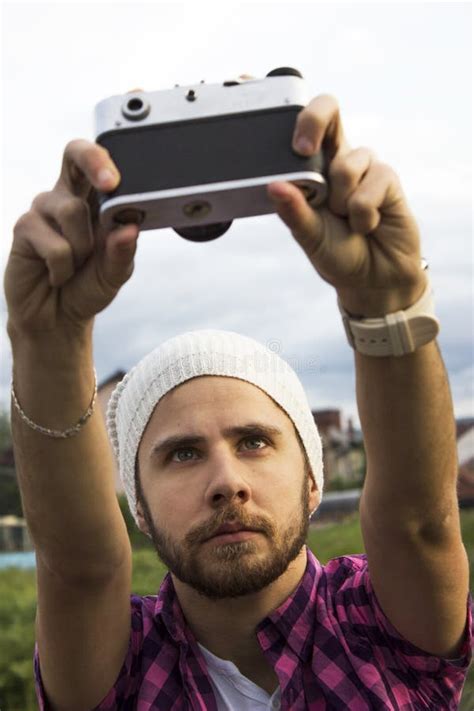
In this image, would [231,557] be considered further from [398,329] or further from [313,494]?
[398,329]

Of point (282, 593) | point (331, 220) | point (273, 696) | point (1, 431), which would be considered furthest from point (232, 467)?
point (1, 431)

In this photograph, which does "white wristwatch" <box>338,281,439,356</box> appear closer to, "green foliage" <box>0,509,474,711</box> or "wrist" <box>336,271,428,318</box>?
"wrist" <box>336,271,428,318</box>

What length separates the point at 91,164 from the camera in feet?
7.04

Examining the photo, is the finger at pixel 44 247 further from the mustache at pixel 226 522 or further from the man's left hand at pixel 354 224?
the mustache at pixel 226 522

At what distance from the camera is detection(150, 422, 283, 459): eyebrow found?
120 inches

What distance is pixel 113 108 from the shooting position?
2.24m

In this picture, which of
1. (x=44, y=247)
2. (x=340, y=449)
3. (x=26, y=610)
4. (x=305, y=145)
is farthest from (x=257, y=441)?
(x=340, y=449)

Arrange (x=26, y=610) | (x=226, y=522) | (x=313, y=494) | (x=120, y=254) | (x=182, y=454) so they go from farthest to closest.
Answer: (x=26, y=610), (x=313, y=494), (x=182, y=454), (x=226, y=522), (x=120, y=254)

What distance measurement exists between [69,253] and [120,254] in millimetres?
160

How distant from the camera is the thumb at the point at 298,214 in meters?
2.06

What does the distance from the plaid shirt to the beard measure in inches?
9.0

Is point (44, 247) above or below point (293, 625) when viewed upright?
above

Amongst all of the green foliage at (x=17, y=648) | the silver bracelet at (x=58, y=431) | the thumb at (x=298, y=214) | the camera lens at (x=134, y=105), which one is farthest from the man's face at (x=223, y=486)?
the green foliage at (x=17, y=648)

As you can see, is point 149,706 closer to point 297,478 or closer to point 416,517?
point 297,478
